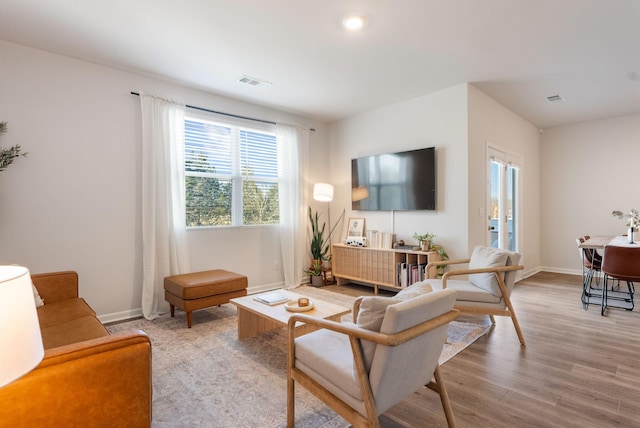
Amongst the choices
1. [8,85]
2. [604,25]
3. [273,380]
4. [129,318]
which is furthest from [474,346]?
[8,85]

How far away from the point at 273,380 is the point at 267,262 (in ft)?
8.75

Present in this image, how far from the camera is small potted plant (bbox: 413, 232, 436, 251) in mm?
4230

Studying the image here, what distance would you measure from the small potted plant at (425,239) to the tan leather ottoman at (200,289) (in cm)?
226

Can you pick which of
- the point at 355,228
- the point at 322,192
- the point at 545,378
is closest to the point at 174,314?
the point at 322,192

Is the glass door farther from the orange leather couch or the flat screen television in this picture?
the orange leather couch

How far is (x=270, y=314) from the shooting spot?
262 centimetres

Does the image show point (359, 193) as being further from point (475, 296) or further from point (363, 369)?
point (363, 369)

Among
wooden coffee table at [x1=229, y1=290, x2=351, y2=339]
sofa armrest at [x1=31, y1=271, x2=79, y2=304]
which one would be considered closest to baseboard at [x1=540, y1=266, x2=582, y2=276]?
wooden coffee table at [x1=229, y1=290, x2=351, y2=339]

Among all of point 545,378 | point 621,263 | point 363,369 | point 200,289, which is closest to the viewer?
point 363,369

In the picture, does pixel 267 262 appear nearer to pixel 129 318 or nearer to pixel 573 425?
pixel 129 318

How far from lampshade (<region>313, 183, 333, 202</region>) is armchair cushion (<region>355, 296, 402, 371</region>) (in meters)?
3.70

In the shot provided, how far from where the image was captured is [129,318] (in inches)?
143

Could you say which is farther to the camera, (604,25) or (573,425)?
(604,25)

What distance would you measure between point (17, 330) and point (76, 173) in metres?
3.10
